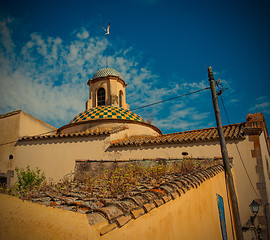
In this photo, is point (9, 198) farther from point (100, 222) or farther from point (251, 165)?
point (251, 165)

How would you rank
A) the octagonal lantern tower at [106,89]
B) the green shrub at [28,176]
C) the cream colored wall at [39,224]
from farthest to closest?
the octagonal lantern tower at [106,89], the green shrub at [28,176], the cream colored wall at [39,224]

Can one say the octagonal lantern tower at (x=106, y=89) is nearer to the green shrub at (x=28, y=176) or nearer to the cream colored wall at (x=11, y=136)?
the cream colored wall at (x=11, y=136)

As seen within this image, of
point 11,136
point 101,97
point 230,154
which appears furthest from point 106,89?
point 230,154

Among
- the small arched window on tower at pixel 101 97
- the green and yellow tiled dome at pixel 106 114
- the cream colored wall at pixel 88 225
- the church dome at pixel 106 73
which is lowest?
the cream colored wall at pixel 88 225

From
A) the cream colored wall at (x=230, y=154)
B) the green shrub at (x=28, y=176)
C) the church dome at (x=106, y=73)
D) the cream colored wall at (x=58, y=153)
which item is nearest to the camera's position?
the cream colored wall at (x=230, y=154)

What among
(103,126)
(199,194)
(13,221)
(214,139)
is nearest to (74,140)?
(103,126)

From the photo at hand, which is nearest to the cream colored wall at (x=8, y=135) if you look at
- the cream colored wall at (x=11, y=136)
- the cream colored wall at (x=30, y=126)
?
the cream colored wall at (x=11, y=136)

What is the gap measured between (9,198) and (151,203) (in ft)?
5.36

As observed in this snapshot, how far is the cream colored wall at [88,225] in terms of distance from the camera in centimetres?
161

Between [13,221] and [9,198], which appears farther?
[9,198]

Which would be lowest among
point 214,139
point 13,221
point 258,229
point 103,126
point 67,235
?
point 258,229

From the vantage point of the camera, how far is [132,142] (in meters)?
11.8

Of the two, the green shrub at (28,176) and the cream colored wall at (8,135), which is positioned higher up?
the cream colored wall at (8,135)

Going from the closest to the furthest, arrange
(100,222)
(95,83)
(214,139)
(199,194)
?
(100,222)
(199,194)
(214,139)
(95,83)
